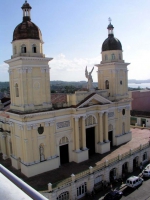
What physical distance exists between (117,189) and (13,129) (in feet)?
40.1

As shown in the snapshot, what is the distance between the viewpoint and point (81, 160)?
25.0 meters

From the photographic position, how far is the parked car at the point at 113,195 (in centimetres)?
1932

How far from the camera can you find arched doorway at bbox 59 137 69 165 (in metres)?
24.5

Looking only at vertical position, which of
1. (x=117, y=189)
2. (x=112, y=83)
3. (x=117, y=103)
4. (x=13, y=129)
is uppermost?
(x=112, y=83)

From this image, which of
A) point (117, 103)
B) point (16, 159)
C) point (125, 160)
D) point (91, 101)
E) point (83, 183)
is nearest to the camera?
point (83, 183)

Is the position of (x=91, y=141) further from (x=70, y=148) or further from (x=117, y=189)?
(x=117, y=189)

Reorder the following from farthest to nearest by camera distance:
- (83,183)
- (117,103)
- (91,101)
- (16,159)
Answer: (117,103) < (91,101) < (16,159) < (83,183)

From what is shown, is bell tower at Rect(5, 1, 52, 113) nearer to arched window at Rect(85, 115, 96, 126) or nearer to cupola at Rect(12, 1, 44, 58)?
cupola at Rect(12, 1, 44, 58)

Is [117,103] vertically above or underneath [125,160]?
above

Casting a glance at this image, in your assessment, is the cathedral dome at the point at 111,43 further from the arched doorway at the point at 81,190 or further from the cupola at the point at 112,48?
the arched doorway at the point at 81,190

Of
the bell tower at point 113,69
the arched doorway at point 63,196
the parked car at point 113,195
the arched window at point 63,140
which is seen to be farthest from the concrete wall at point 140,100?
the arched doorway at point 63,196

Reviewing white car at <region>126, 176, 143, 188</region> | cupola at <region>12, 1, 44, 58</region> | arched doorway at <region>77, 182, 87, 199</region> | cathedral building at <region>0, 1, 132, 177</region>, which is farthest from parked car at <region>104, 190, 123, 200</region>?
cupola at <region>12, 1, 44, 58</region>

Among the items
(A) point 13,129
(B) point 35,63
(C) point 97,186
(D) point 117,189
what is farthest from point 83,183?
(B) point 35,63

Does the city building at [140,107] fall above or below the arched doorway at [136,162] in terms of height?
above
